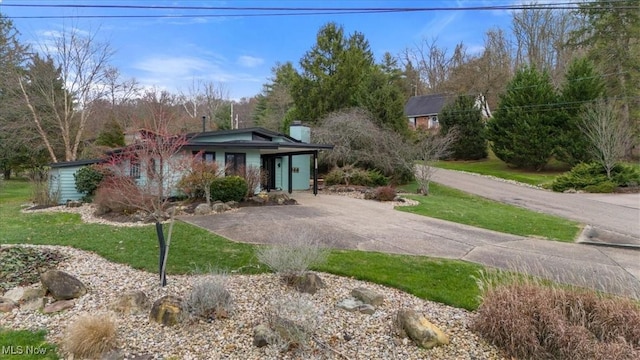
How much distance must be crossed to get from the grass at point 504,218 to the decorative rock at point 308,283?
21.5 feet

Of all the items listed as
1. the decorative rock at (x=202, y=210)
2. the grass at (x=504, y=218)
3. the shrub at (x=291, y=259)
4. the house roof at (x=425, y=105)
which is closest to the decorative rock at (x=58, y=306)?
the shrub at (x=291, y=259)

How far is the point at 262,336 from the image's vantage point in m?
3.62

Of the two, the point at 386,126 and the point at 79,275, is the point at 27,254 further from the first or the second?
the point at 386,126

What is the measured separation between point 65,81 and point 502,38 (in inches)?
1371

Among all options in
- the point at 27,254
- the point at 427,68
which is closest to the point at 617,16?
the point at 427,68

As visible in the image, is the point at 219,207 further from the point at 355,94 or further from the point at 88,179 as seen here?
the point at 355,94

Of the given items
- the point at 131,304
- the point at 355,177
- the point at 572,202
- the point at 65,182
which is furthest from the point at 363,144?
the point at 131,304

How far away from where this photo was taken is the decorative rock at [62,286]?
462 cm

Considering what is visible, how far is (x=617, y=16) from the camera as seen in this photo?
81.5ft

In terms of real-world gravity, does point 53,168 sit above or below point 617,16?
below

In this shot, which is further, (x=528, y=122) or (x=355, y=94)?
(x=528, y=122)

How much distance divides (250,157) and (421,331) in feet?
41.5

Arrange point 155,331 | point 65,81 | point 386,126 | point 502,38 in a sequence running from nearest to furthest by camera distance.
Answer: point 155,331 < point 386,126 < point 65,81 < point 502,38

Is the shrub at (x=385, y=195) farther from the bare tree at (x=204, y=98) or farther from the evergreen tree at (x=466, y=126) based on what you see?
the bare tree at (x=204, y=98)
